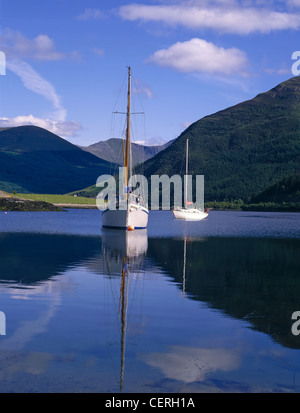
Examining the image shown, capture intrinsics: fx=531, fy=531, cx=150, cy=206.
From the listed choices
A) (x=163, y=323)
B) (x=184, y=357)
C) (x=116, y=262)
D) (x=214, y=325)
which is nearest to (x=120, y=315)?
(x=163, y=323)

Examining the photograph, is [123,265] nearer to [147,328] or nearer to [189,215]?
[147,328]

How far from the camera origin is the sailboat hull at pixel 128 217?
3108 inches

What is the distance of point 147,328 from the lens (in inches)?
683

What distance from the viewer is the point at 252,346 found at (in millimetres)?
15227

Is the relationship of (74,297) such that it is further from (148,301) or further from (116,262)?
(116,262)

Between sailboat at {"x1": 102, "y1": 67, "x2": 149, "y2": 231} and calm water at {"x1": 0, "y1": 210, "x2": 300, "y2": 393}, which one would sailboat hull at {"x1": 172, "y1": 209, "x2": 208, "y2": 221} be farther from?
calm water at {"x1": 0, "y1": 210, "x2": 300, "y2": 393}

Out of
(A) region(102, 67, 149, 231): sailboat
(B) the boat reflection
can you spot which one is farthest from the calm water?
(A) region(102, 67, 149, 231): sailboat

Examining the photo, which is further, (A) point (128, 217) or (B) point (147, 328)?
(A) point (128, 217)

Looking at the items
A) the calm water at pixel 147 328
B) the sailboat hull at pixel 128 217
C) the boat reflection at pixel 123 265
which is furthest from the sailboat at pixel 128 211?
the calm water at pixel 147 328

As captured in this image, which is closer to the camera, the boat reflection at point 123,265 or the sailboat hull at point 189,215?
the boat reflection at point 123,265

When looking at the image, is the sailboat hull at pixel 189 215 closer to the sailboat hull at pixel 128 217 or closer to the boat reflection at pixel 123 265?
the sailboat hull at pixel 128 217

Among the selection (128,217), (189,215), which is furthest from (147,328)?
(189,215)

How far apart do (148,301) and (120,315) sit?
320 cm

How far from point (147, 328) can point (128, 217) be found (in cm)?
6172
